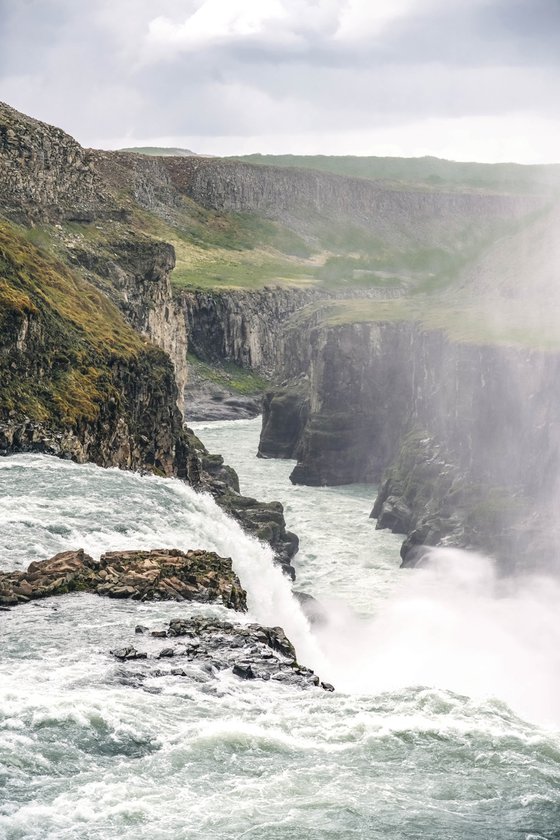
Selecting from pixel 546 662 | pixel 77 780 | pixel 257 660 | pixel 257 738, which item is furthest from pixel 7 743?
pixel 546 662

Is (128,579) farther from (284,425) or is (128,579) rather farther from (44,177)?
(284,425)

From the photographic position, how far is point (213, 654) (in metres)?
41.1

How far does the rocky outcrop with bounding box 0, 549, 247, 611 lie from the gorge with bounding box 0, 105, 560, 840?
178mm

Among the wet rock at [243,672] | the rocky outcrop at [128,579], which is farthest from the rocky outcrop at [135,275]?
the wet rock at [243,672]

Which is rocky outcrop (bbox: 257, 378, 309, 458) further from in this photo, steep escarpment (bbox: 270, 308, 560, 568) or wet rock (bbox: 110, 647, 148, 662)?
wet rock (bbox: 110, 647, 148, 662)

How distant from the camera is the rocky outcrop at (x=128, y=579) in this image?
48438 millimetres

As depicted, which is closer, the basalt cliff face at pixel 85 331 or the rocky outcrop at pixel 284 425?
the basalt cliff face at pixel 85 331

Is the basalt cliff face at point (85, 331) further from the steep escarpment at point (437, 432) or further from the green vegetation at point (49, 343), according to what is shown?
the steep escarpment at point (437, 432)

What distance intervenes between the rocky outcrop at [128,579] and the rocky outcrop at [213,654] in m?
4.67

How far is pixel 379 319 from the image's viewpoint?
141 meters

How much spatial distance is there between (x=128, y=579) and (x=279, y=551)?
47.9 meters

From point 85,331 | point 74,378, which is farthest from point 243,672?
point 85,331

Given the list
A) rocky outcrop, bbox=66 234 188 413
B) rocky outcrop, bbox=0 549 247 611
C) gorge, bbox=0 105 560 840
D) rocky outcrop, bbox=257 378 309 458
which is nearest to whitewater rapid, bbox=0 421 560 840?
gorge, bbox=0 105 560 840

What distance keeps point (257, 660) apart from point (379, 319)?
10226cm
